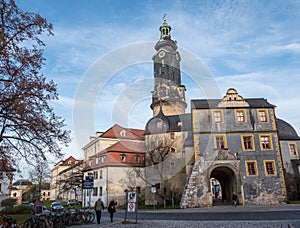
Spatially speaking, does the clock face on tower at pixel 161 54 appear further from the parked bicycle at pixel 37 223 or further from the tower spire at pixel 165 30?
the parked bicycle at pixel 37 223

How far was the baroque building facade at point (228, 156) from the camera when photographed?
1103 inches

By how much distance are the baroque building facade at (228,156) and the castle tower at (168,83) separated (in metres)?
12.7

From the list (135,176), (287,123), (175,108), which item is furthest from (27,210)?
(287,123)

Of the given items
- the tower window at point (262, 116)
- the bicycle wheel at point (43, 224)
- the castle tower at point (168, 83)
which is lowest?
the bicycle wheel at point (43, 224)

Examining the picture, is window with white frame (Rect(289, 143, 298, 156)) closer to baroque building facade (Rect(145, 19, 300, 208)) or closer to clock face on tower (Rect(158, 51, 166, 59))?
baroque building facade (Rect(145, 19, 300, 208))

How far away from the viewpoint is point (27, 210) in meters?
29.2

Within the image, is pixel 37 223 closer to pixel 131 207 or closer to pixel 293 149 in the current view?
pixel 131 207

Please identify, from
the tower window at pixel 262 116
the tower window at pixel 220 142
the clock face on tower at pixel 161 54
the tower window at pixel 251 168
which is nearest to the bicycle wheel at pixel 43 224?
the tower window at pixel 220 142

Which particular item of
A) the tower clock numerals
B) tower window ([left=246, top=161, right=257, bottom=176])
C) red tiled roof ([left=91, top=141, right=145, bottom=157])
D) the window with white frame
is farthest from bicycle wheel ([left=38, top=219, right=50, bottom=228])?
the tower clock numerals

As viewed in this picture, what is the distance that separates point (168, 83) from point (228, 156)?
92.2ft

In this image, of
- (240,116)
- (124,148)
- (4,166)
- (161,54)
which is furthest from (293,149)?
(4,166)

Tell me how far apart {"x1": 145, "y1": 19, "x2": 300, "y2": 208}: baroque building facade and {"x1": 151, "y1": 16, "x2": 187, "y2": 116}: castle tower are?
12725 millimetres

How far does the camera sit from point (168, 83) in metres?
54.2

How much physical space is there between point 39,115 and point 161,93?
40915mm
